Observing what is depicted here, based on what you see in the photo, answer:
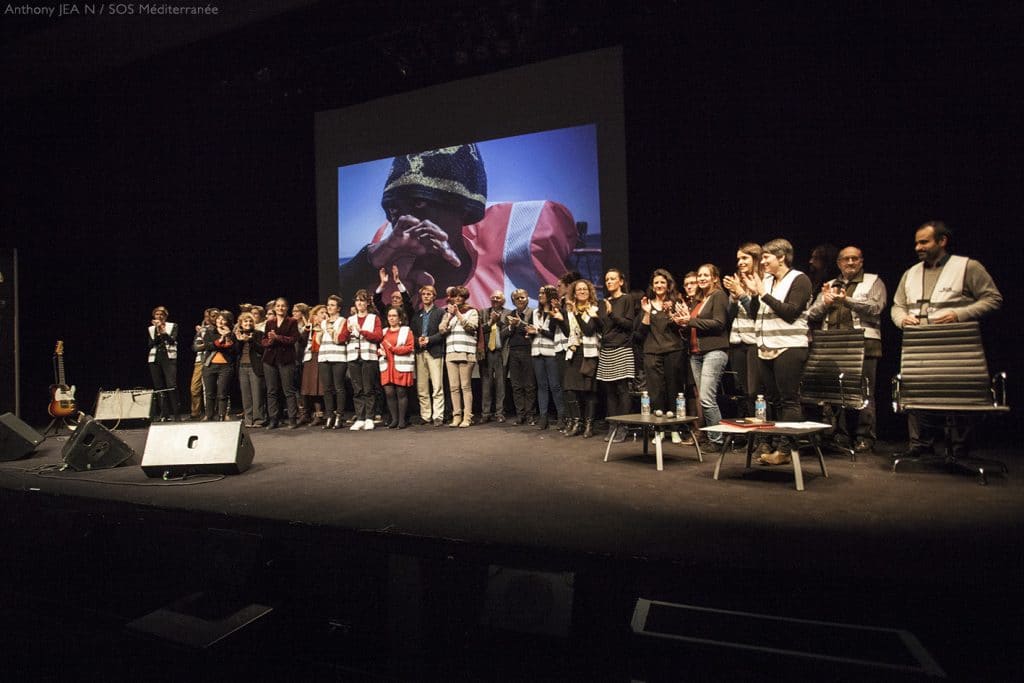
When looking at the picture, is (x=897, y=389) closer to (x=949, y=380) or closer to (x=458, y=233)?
(x=949, y=380)

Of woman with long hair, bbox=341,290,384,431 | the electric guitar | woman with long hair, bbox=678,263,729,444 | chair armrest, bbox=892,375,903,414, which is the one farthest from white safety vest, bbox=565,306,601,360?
the electric guitar

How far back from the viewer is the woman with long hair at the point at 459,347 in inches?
261

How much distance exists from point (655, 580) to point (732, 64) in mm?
5559

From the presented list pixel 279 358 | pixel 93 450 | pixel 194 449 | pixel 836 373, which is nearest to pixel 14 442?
pixel 93 450

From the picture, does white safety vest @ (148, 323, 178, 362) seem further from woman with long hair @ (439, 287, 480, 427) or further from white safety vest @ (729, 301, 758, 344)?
white safety vest @ (729, 301, 758, 344)

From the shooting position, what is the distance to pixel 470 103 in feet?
24.7

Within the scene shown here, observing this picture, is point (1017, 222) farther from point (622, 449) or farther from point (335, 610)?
point (335, 610)

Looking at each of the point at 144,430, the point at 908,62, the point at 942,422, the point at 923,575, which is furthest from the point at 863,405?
the point at 144,430

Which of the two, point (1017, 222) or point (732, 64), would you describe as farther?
point (732, 64)

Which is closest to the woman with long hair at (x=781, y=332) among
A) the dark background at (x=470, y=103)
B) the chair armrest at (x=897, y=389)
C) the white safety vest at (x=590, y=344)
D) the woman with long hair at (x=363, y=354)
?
the chair armrest at (x=897, y=389)

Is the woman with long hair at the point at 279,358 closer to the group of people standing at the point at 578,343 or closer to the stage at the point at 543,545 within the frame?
the group of people standing at the point at 578,343

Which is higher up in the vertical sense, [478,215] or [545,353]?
[478,215]

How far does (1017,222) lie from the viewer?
4844 millimetres

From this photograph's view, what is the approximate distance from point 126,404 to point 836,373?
7701mm
